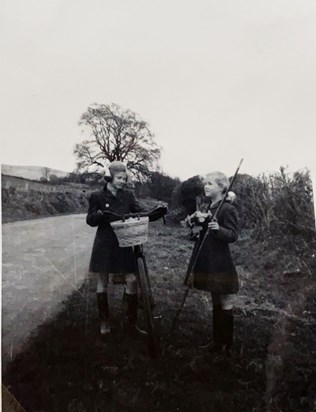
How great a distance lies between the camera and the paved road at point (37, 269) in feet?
10.1

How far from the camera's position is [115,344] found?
126 inches

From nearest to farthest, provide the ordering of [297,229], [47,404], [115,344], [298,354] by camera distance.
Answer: [47,404], [115,344], [298,354], [297,229]

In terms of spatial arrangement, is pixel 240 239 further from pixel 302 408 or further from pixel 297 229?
pixel 302 408

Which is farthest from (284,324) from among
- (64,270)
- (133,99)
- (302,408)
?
(133,99)

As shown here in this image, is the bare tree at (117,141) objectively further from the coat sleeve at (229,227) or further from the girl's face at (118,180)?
the coat sleeve at (229,227)

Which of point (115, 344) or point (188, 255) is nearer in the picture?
point (115, 344)

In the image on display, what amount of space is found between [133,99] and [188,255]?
1039mm

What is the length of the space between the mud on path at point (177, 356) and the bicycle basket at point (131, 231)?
0.06 meters

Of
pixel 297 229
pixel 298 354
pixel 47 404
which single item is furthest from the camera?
pixel 297 229

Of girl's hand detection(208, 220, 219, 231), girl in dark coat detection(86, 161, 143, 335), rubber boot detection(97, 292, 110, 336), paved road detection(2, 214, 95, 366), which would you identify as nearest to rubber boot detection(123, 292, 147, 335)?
girl in dark coat detection(86, 161, 143, 335)

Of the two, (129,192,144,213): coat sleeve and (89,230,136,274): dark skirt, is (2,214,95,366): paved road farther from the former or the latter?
(129,192,144,213): coat sleeve

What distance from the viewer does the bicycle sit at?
3.35 meters

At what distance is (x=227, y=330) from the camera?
3.40 metres

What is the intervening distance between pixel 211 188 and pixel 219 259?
0.45 metres
